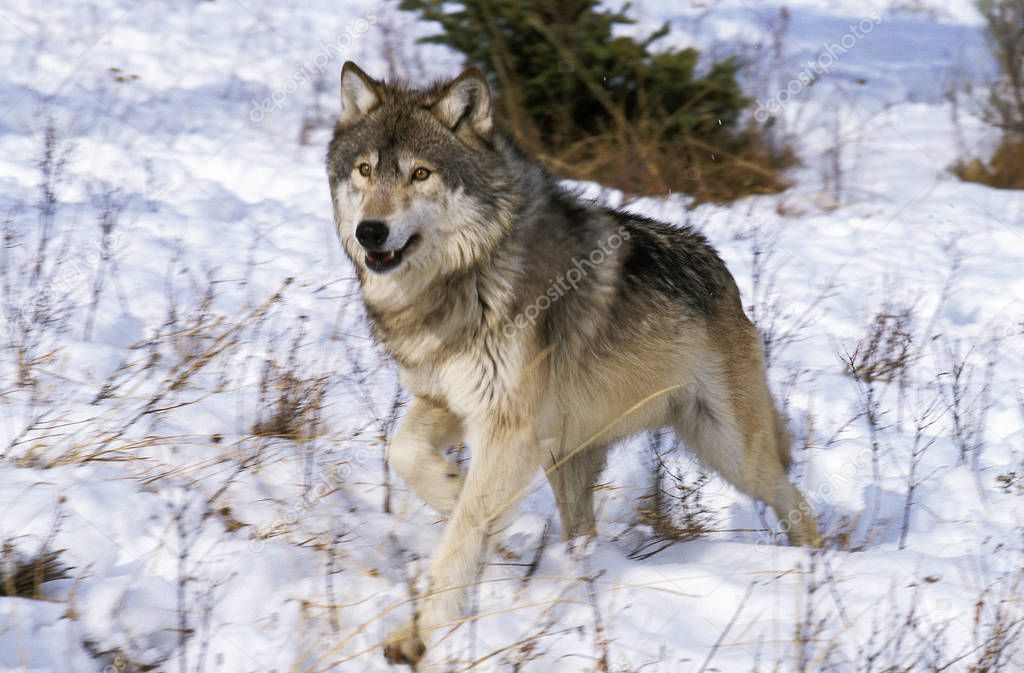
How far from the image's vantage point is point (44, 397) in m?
4.18

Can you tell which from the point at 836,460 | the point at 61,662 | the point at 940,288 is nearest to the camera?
the point at 61,662

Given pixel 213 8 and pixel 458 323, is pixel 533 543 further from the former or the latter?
pixel 213 8

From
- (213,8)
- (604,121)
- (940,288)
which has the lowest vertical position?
(940,288)

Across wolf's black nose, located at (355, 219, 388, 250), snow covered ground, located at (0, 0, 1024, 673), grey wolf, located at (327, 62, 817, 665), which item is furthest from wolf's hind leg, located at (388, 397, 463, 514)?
wolf's black nose, located at (355, 219, 388, 250)

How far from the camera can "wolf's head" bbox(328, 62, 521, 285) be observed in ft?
11.1

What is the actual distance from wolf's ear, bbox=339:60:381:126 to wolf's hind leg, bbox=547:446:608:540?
5.57ft

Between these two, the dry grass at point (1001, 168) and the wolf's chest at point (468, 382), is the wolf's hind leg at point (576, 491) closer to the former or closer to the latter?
the wolf's chest at point (468, 382)

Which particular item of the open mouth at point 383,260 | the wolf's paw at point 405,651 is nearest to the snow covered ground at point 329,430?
the wolf's paw at point 405,651

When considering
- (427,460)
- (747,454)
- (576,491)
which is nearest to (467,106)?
(427,460)

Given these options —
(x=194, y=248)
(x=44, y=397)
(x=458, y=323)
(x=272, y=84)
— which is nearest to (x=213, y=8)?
(x=272, y=84)

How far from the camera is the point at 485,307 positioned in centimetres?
356

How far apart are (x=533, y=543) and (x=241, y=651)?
138cm

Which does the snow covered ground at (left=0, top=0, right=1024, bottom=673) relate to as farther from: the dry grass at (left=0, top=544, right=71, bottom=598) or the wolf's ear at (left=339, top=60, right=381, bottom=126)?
the wolf's ear at (left=339, top=60, right=381, bottom=126)

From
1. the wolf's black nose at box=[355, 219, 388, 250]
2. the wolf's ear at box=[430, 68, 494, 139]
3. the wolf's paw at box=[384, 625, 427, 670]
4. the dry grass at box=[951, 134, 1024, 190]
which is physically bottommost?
the wolf's paw at box=[384, 625, 427, 670]
